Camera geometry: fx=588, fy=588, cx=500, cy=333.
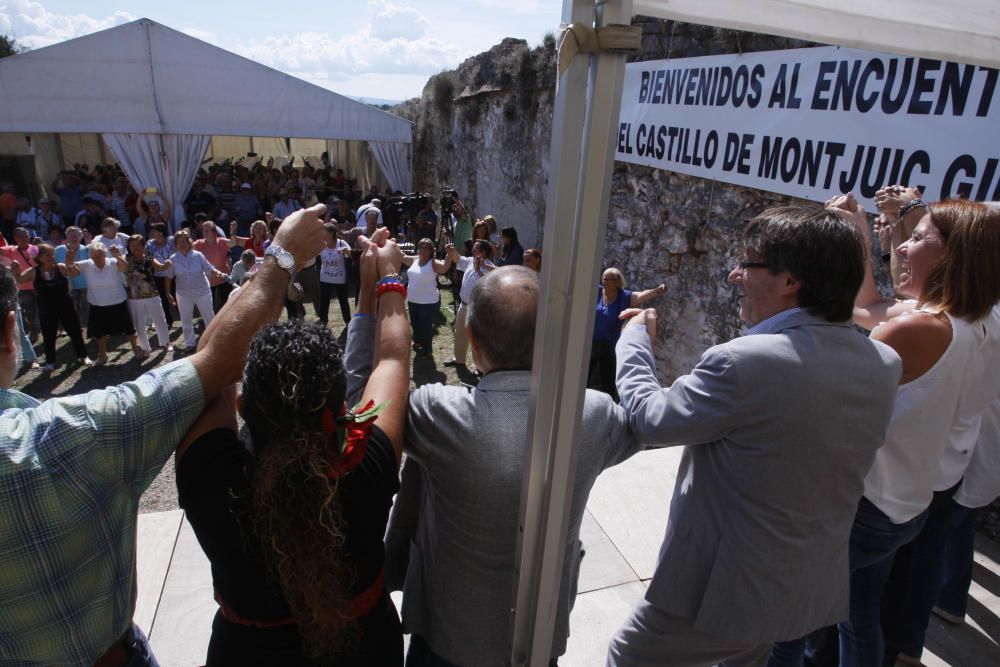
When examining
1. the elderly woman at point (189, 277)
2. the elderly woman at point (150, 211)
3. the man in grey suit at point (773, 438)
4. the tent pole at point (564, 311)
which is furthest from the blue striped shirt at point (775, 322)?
the elderly woman at point (150, 211)

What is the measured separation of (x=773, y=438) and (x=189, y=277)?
6548mm

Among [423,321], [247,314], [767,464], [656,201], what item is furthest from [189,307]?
[767,464]

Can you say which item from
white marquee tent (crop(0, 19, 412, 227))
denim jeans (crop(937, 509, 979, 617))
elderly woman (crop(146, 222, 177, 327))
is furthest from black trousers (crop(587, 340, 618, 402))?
white marquee tent (crop(0, 19, 412, 227))

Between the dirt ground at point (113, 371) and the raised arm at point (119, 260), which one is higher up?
the raised arm at point (119, 260)

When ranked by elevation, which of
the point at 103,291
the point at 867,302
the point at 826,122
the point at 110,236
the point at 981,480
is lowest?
the point at 103,291

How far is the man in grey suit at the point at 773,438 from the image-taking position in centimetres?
119

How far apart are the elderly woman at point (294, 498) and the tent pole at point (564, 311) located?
31 centimetres

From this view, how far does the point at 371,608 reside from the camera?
1.23 m

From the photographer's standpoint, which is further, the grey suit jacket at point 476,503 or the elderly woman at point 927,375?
the elderly woman at point 927,375

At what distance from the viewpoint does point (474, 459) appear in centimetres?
119

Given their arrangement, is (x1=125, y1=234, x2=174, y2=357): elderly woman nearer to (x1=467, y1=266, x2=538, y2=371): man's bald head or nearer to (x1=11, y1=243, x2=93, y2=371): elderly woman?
(x1=11, y1=243, x2=93, y2=371): elderly woman

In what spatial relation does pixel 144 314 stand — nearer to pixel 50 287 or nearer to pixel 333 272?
pixel 50 287

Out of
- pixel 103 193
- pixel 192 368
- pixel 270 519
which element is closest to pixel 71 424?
pixel 192 368

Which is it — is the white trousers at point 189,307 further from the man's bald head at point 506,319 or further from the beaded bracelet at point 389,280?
the man's bald head at point 506,319
